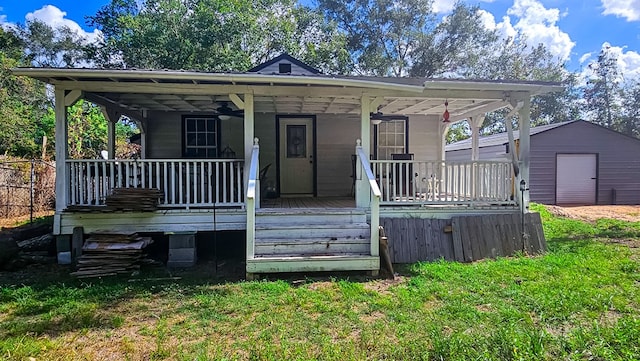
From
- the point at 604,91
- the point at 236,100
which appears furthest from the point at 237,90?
the point at 604,91

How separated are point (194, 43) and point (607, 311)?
1647 centimetres

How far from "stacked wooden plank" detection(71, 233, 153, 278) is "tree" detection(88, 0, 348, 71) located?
490 inches

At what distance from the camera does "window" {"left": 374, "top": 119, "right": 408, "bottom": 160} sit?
8.98m

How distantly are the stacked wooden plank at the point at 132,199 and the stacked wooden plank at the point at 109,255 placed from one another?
407mm

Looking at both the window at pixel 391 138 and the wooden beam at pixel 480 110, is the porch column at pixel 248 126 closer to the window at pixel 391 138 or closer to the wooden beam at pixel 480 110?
the window at pixel 391 138

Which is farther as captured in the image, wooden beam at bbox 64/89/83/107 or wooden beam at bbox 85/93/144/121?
wooden beam at bbox 85/93/144/121

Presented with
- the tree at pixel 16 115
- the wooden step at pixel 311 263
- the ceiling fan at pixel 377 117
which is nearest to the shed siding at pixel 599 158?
the ceiling fan at pixel 377 117

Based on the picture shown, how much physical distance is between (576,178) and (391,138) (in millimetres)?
9339

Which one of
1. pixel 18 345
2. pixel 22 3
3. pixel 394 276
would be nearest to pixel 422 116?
pixel 394 276

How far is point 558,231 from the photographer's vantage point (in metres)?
7.91

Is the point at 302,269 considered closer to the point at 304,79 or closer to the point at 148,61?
the point at 304,79

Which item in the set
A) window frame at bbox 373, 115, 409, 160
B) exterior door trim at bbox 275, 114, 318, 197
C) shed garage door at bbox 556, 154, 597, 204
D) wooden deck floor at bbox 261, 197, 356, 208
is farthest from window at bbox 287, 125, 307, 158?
shed garage door at bbox 556, 154, 597, 204

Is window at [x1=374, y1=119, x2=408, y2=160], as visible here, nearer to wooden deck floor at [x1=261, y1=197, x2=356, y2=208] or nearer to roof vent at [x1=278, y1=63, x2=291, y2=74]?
wooden deck floor at [x1=261, y1=197, x2=356, y2=208]

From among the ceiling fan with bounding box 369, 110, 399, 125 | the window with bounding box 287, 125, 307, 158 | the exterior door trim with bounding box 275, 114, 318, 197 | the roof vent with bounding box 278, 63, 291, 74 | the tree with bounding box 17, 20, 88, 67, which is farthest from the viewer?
the tree with bounding box 17, 20, 88, 67
